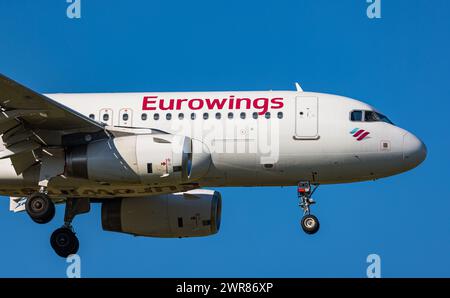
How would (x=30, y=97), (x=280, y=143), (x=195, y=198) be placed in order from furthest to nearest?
(x=195, y=198) < (x=280, y=143) < (x=30, y=97)

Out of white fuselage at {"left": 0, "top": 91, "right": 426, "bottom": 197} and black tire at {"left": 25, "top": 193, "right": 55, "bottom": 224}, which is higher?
white fuselage at {"left": 0, "top": 91, "right": 426, "bottom": 197}

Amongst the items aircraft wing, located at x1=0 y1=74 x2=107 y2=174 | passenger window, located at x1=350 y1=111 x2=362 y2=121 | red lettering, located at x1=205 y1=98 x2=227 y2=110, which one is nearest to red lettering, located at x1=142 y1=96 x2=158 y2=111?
red lettering, located at x1=205 y1=98 x2=227 y2=110

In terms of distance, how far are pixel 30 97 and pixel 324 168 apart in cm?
985

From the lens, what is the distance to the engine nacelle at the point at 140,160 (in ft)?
124

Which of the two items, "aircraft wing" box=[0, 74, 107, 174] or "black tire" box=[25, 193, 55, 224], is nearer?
"aircraft wing" box=[0, 74, 107, 174]

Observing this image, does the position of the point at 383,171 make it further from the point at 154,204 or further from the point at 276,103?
the point at 154,204

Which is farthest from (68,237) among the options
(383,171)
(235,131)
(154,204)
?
(383,171)

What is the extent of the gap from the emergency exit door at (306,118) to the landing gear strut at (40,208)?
8278 millimetres

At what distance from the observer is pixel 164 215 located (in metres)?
44.1

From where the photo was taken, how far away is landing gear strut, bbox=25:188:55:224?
38781 millimetres

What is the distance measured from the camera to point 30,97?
37.5m

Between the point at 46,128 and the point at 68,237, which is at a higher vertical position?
the point at 46,128

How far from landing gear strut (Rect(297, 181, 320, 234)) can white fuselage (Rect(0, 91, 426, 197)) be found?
1.18 feet

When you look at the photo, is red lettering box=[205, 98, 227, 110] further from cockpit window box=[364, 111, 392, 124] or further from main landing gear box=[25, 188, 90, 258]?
main landing gear box=[25, 188, 90, 258]
